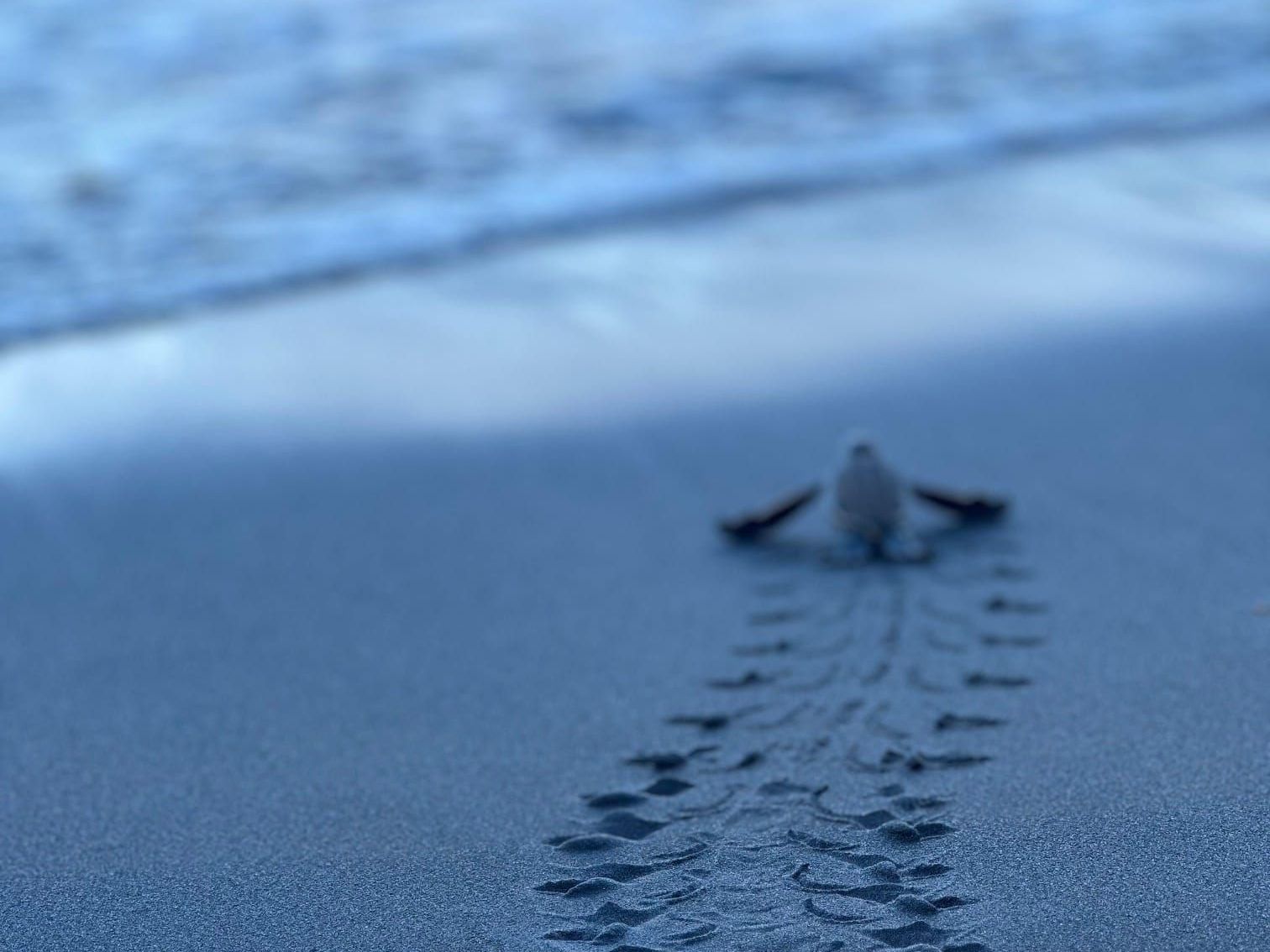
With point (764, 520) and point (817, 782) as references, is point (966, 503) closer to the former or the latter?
point (764, 520)

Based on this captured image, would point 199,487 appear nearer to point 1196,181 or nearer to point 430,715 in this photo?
point 430,715

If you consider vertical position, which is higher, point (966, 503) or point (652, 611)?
point (966, 503)

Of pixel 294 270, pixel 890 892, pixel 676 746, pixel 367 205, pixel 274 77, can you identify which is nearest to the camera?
pixel 890 892

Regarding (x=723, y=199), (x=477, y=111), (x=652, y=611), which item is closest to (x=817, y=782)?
(x=652, y=611)

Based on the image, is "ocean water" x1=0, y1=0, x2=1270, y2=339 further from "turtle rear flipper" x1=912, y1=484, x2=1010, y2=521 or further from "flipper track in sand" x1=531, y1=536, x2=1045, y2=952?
"flipper track in sand" x1=531, y1=536, x2=1045, y2=952

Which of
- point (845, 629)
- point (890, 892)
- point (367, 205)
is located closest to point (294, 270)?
point (367, 205)

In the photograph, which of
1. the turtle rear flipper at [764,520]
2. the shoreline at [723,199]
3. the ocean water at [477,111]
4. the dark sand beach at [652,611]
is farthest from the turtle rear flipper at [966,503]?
the ocean water at [477,111]
